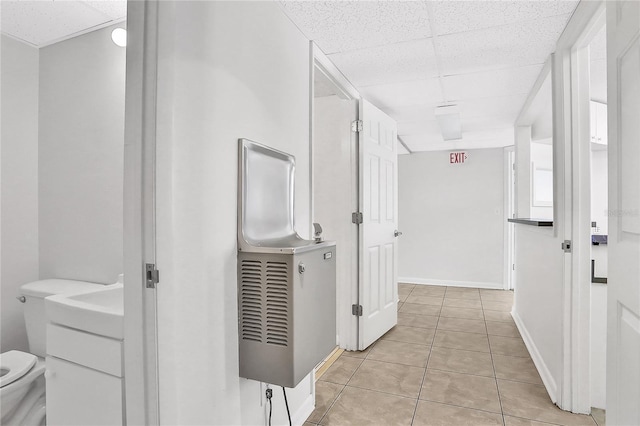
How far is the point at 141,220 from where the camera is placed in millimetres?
1162

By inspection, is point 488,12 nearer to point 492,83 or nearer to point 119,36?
point 492,83

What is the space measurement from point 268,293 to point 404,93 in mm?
2403

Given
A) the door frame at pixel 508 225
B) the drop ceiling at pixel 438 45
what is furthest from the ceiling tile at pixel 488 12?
the door frame at pixel 508 225

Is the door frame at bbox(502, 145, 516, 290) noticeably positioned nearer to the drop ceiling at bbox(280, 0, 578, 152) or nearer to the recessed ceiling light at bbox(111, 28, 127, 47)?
the drop ceiling at bbox(280, 0, 578, 152)

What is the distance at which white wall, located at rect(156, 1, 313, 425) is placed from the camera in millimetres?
1146

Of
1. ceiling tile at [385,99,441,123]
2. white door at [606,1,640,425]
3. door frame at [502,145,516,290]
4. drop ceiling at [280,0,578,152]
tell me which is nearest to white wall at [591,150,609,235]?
drop ceiling at [280,0,578,152]

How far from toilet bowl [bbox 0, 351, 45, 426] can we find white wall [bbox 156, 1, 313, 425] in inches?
41.3

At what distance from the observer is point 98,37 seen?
6.79ft

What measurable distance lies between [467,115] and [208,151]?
3298mm

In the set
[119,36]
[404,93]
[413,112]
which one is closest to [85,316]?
[119,36]

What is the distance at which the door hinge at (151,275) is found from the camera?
116cm

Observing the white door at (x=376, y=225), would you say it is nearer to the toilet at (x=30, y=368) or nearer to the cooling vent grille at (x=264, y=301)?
the cooling vent grille at (x=264, y=301)

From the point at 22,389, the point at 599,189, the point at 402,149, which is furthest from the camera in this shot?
the point at 402,149

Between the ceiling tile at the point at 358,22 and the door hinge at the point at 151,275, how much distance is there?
140cm
